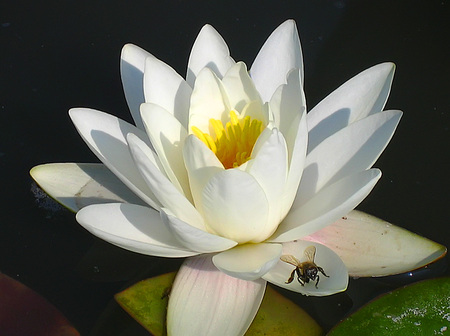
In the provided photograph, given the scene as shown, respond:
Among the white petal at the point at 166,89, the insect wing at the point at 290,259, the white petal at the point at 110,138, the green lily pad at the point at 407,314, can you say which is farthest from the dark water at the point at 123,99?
the white petal at the point at 166,89

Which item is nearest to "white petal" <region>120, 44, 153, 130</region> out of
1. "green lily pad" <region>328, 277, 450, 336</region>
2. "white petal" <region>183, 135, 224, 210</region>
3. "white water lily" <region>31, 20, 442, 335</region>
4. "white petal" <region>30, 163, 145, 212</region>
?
"white water lily" <region>31, 20, 442, 335</region>

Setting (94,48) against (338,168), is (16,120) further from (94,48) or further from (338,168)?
(338,168)

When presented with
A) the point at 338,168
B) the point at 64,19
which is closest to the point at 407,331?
the point at 338,168

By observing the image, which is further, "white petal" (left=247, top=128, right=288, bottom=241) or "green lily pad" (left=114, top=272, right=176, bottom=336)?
"green lily pad" (left=114, top=272, right=176, bottom=336)

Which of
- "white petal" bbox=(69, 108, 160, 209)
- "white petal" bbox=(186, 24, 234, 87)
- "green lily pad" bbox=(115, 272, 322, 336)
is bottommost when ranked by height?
"green lily pad" bbox=(115, 272, 322, 336)

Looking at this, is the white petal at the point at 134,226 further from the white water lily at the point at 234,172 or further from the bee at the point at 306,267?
the bee at the point at 306,267

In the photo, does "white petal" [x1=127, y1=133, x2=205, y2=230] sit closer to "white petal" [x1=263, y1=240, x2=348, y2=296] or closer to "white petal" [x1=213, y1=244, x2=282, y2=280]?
"white petal" [x1=213, y1=244, x2=282, y2=280]

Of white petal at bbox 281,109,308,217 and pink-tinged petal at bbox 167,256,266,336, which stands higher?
white petal at bbox 281,109,308,217
